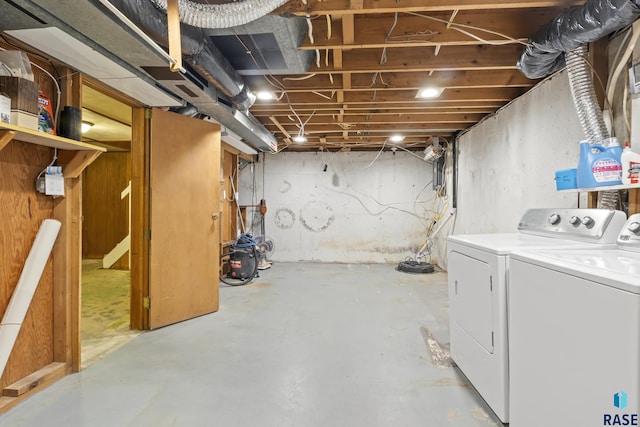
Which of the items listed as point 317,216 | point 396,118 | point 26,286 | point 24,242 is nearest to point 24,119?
point 24,242

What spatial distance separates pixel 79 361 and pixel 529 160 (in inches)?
154

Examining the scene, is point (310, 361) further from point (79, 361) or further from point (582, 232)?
point (582, 232)

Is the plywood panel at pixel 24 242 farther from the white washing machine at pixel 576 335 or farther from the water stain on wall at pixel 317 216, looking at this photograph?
the water stain on wall at pixel 317 216

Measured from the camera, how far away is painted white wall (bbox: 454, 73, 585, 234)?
7.66 ft

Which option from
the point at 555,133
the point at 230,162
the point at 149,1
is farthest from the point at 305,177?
the point at 149,1

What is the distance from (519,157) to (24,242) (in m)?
3.92

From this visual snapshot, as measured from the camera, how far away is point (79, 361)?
6.73ft

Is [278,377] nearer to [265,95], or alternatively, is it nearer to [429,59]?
[265,95]

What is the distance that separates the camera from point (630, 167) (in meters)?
1.57

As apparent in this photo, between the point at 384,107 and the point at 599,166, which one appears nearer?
the point at 599,166

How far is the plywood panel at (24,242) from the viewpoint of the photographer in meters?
1.69

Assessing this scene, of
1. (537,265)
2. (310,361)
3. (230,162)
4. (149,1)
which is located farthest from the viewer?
(230,162)

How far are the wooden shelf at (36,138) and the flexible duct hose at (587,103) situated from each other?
3014 mm

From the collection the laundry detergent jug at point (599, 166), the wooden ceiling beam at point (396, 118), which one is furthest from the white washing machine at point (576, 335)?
the wooden ceiling beam at point (396, 118)
